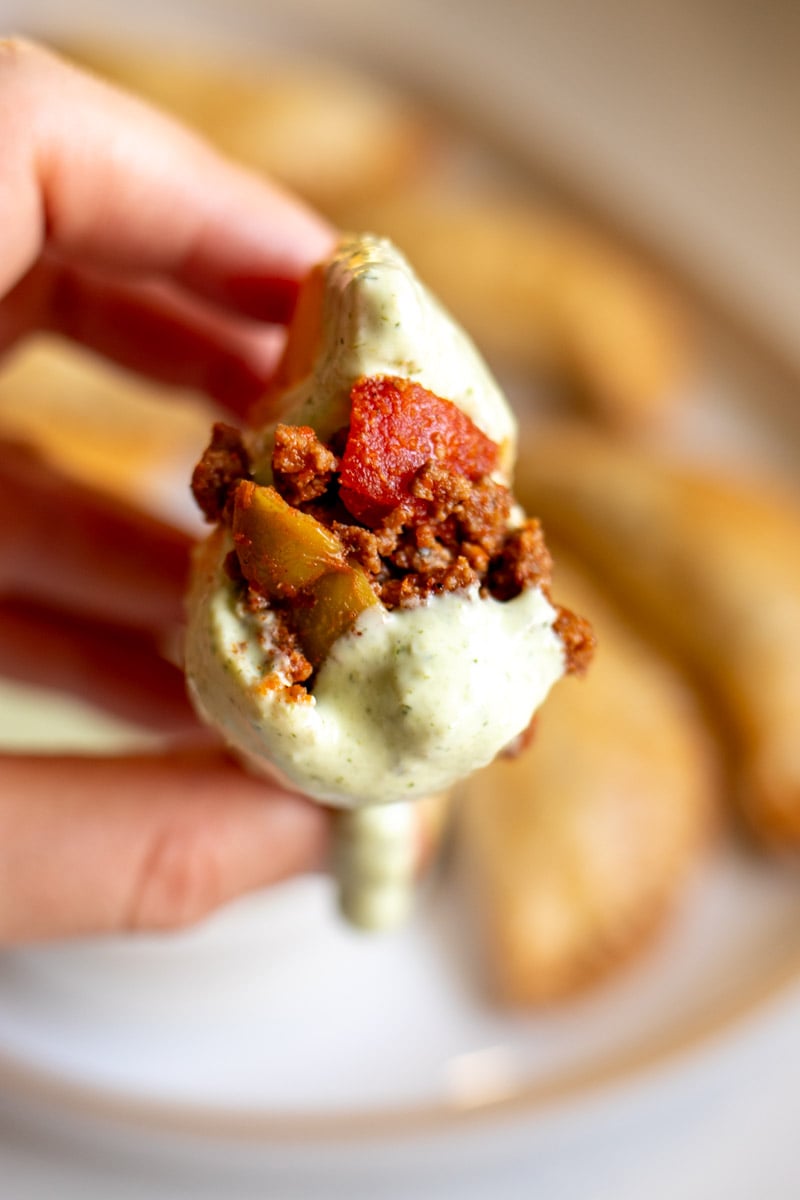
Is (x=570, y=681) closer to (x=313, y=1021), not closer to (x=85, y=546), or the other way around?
(x=313, y=1021)

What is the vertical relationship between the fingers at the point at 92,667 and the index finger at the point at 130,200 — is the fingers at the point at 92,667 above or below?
below

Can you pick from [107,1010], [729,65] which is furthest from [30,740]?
[729,65]

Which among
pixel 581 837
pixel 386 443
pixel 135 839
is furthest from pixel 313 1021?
pixel 386 443

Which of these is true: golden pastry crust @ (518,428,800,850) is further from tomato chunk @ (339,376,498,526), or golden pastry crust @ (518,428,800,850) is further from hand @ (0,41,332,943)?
tomato chunk @ (339,376,498,526)

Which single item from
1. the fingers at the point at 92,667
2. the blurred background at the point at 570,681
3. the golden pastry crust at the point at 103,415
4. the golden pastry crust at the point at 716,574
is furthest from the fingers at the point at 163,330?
the golden pastry crust at the point at 716,574

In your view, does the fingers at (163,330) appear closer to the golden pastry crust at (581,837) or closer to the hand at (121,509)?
the hand at (121,509)

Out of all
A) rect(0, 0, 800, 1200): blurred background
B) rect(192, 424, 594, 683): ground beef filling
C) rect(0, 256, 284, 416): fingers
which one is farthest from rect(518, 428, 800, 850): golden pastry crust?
rect(192, 424, 594, 683): ground beef filling

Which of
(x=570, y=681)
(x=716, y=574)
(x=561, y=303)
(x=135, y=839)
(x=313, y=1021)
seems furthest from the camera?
(x=561, y=303)
